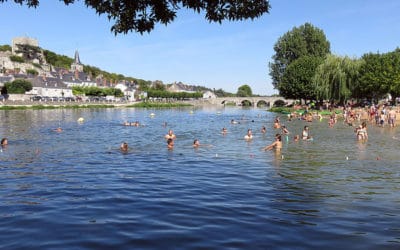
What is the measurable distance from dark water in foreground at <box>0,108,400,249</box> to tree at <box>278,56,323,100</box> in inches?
2276

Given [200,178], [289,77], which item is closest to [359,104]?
[289,77]

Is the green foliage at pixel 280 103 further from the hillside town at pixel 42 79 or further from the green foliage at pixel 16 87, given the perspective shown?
the green foliage at pixel 16 87

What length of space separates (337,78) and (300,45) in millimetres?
26984

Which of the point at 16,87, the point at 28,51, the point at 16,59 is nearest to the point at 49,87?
the point at 16,87

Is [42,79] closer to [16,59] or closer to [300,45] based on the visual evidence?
[16,59]

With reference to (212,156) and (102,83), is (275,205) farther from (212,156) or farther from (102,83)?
(102,83)

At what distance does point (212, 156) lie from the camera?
2456 cm

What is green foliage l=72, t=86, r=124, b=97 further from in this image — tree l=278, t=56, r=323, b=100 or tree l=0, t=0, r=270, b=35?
tree l=0, t=0, r=270, b=35

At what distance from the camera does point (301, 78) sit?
81.4 meters

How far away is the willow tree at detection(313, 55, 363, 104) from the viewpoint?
70.6 meters

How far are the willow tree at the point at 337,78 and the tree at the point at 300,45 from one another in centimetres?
2289

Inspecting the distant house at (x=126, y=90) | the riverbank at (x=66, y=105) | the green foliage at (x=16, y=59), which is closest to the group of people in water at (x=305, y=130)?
the riverbank at (x=66, y=105)

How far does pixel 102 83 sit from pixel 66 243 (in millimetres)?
172707

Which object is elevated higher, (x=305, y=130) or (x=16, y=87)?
(x=16, y=87)
